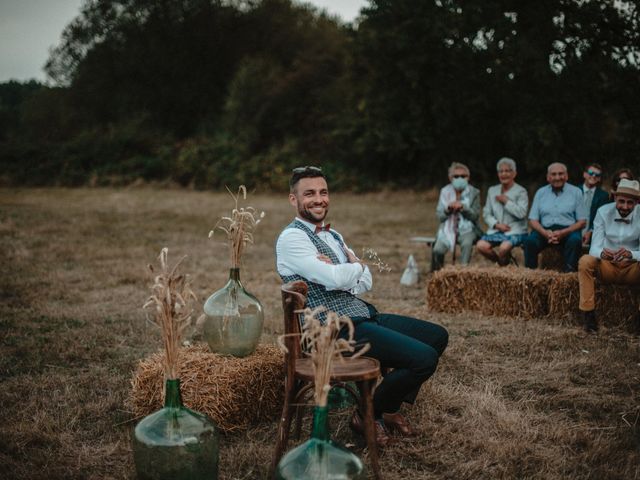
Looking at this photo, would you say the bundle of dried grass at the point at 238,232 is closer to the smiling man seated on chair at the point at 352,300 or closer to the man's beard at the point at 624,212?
the smiling man seated on chair at the point at 352,300

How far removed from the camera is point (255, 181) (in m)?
24.8

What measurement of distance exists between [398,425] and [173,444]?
156cm

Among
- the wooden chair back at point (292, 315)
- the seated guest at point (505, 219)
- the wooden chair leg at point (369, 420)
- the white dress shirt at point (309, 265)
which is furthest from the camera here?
the seated guest at point (505, 219)

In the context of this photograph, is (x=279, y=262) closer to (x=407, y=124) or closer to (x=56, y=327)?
(x=56, y=327)

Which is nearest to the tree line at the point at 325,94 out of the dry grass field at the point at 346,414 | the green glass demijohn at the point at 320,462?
the dry grass field at the point at 346,414

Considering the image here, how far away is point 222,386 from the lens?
3695 millimetres

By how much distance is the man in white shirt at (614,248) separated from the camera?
5934 millimetres

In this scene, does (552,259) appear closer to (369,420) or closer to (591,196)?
(591,196)

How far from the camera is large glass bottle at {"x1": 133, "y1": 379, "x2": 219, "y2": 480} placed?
274cm

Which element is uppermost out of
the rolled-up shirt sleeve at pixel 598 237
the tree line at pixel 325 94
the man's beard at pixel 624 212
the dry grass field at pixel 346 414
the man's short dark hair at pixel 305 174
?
the tree line at pixel 325 94

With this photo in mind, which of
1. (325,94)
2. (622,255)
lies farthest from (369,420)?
(325,94)

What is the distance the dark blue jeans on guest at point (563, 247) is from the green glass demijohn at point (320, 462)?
5.81 m

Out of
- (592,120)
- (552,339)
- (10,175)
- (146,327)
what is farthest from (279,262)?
(10,175)

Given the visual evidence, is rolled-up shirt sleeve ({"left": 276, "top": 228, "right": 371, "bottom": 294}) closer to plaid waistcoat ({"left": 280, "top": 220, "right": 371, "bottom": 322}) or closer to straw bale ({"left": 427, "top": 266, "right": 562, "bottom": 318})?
plaid waistcoat ({"left": 280, "top": 220, "right": 371, "bottom": 322})
